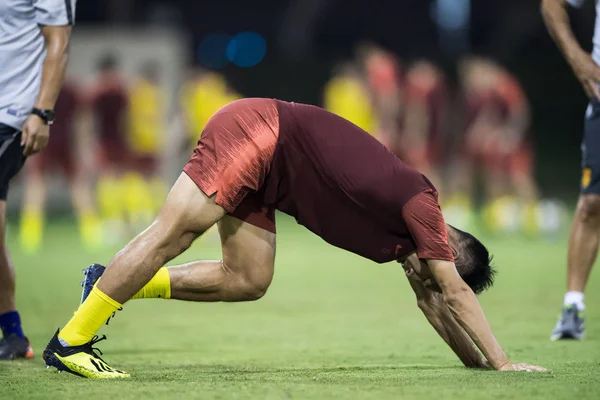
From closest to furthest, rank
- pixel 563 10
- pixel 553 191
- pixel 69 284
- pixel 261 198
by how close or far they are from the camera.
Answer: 1. pixel 261 198
2. pixel 563 10
3. pixel 69 284
4. pixel 553 191

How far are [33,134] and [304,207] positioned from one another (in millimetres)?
1669

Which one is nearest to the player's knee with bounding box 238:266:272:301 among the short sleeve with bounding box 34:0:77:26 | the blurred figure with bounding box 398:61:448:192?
the short sleeve with bounding box 34:0:77:26

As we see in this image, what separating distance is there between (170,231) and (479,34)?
1045 inches

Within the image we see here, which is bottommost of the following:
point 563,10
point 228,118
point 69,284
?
point 69,284

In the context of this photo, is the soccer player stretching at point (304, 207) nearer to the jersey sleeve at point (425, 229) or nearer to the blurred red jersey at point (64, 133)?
the jersey sleeve at point (425, 229)

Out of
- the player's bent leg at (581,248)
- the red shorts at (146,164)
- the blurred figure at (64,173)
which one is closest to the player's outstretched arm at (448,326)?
the player's bent leg at (581,248)

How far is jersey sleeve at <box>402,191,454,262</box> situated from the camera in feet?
17.4

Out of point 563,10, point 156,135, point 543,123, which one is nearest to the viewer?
point 563,10

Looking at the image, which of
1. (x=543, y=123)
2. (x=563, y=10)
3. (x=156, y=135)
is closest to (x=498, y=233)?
(x=156, y=135)

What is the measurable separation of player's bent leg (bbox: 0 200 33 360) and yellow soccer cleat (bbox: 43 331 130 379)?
102 cm

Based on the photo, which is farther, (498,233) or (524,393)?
(498,233)

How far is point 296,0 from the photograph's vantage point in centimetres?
3391

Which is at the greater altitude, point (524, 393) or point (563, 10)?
point (563, 10)

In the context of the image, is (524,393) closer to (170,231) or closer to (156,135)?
(170,231)
